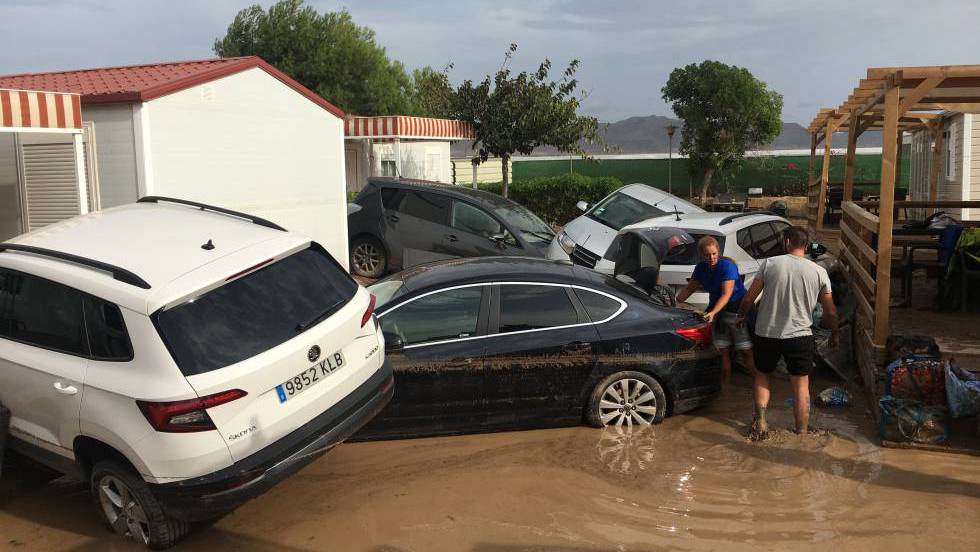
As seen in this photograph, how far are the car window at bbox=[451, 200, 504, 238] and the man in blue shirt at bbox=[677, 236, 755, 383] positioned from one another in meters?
5.25

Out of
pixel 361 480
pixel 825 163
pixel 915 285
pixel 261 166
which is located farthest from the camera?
pixel 825 163

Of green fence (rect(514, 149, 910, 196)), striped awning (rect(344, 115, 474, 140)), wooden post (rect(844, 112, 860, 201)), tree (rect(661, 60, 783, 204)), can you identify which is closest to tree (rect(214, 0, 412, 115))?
green fence (rect(514, 149, 910, 196))

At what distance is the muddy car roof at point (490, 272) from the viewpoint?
22.2ft

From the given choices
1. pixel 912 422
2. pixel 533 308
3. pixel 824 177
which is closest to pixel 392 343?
pixel 533 308

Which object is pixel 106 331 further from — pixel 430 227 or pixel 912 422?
pixel 430 227

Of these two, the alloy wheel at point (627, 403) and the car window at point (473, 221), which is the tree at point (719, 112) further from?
the alloy wheel at point (627, 403)

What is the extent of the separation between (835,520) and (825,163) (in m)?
16.6

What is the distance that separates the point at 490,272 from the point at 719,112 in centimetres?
2577

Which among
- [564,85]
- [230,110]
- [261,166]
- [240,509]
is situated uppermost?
[564,85]

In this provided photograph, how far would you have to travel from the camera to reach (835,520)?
17.3ft

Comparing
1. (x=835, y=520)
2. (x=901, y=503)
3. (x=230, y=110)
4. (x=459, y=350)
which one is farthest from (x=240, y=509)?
(x=230, y=110)

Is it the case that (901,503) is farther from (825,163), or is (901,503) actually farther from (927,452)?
(825,163)

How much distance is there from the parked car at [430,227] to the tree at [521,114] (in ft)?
25.0

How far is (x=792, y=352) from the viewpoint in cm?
672
